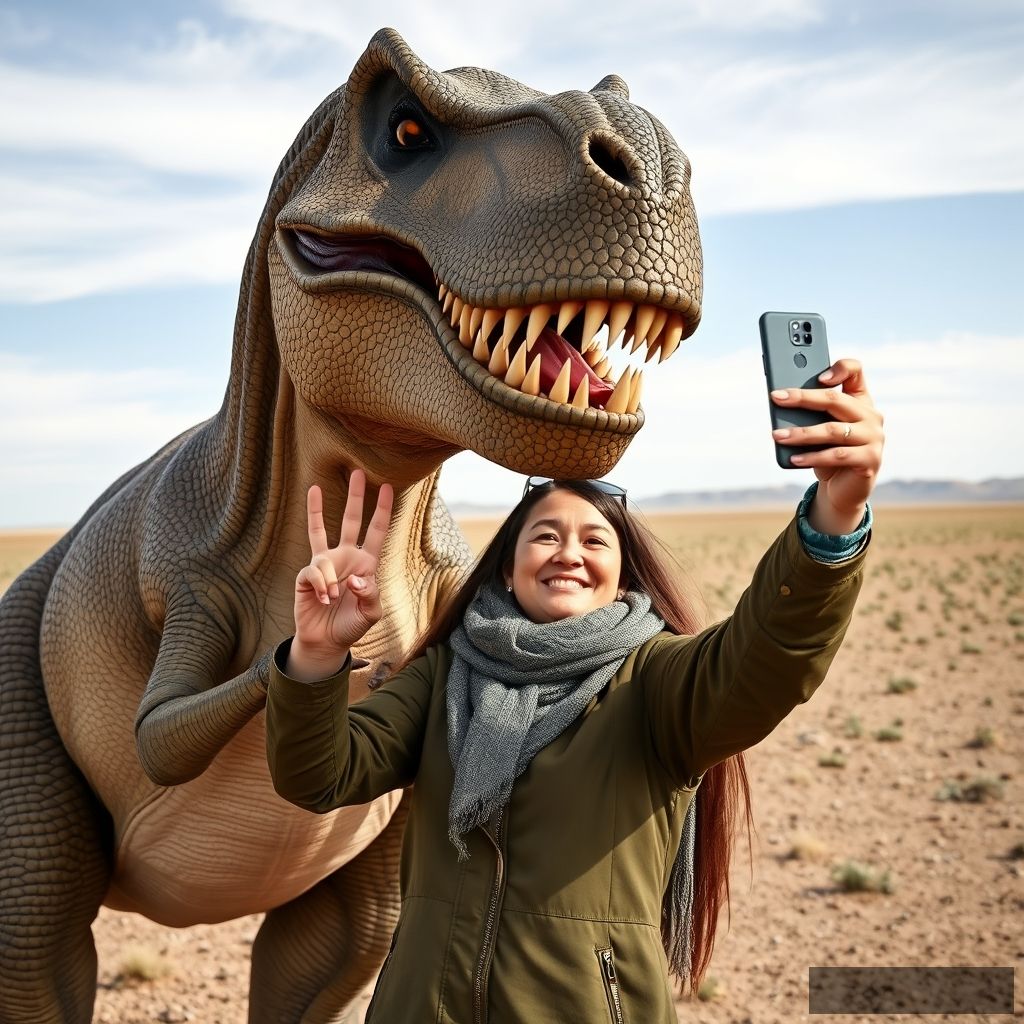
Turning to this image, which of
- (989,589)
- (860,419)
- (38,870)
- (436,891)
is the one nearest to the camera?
(860,419)

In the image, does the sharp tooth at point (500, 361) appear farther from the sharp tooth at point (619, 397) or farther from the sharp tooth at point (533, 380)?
the sharp tooth at point (619, 397)

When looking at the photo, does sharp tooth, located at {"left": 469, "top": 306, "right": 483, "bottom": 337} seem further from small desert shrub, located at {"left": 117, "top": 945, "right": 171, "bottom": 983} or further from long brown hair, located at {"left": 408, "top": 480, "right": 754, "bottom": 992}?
small desert shrub, located at {"left": 117, "top": 945, "right": 171, "bottom": 983}

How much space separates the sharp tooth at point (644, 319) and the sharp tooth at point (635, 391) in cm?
7

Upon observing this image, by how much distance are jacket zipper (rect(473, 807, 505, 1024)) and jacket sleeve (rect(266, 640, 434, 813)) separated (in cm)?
26

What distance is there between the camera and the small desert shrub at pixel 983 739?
1040 cm

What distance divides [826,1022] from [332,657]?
385 cm

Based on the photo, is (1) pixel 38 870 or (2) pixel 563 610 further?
(1) pixel 38 870

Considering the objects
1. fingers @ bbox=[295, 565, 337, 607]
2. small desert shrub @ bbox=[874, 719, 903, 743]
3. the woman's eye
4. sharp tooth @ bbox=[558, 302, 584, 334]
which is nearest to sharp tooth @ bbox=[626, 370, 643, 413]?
sharp tooth @ bbox=[558, 302, 584, 334]

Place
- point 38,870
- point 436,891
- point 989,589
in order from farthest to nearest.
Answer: point 989,589
point 38,870
point 436,891

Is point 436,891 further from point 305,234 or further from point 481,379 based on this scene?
point 305,234

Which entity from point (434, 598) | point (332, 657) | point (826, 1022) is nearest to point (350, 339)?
point (332, 657)

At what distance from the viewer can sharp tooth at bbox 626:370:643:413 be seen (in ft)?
6.41

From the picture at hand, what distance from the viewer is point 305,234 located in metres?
2.46

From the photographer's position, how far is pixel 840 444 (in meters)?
1.75
